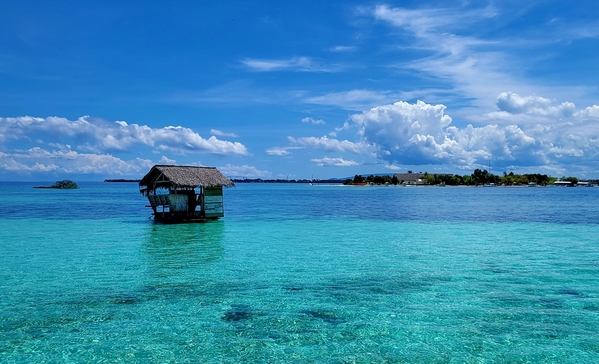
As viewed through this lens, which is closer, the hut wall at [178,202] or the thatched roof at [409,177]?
the hut wall at [178,202]

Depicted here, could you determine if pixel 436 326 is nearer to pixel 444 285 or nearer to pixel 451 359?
pixel 451 359

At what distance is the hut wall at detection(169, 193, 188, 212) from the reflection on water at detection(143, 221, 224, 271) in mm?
1558

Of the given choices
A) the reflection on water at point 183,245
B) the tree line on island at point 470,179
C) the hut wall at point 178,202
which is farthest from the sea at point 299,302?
the tree line on island at point 470,179

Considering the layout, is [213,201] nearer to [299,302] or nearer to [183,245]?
[183,245]

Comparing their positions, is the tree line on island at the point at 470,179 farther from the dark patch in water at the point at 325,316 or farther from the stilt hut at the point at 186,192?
the dark patch in water at the point at 325,316

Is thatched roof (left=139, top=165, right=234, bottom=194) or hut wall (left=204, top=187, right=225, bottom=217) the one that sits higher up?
thatched roof (left=139, top=165, right=234, bottom=194)

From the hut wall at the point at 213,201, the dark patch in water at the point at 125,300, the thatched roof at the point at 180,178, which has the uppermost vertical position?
the thatched roof at the point at 180,178

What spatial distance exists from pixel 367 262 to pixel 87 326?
906 cm

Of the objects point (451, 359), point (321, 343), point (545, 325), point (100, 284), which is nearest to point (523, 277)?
point (545, 325)

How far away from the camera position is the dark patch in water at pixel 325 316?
891cm

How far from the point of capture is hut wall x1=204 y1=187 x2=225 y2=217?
96.5ft

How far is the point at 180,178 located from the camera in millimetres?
27062

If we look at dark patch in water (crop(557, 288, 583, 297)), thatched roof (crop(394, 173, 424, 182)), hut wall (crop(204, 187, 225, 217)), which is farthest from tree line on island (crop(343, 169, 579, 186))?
dark patch in water (crop(557, 288, 583, 297))

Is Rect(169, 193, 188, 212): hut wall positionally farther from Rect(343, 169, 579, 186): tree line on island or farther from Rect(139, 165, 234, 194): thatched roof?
Rect(343, 169, 579, 186): tree line on island
